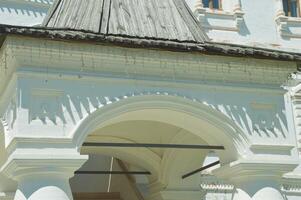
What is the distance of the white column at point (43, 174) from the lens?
530 cm

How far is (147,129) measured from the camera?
8039mm

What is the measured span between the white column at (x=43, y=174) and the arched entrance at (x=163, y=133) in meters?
0.26

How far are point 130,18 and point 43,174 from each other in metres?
2.25

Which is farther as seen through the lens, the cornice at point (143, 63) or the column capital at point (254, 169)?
the column capital at point (254, 169)

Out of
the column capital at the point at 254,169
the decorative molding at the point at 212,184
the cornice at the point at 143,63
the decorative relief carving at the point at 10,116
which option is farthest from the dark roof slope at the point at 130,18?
the decorative molding at the point at 212,184

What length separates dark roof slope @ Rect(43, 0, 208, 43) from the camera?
6453mm

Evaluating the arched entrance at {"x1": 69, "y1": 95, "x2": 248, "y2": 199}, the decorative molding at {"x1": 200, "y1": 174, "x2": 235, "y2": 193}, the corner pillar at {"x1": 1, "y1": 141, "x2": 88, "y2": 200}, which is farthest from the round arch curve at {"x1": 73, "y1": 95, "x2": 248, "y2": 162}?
the decorative molding at {"x1": 200, "y1": 174, "x2": 235, "y2": 193}

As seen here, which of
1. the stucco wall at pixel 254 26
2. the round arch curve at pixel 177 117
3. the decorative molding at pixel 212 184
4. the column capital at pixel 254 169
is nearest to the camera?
the round arch curve at pixel 177 117

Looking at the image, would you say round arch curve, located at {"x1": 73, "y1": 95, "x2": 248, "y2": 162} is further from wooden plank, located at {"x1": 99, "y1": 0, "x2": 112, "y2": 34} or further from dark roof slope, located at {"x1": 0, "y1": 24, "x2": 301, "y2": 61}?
wooden plank, located at {"x1": 99, "y1": 0, "x2": 112, "y2": 34}

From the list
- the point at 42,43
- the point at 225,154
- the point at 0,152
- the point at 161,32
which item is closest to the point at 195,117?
the point at 225,154

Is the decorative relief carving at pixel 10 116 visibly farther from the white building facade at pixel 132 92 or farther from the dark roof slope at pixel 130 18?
the dark roof slope at pixel 130 18

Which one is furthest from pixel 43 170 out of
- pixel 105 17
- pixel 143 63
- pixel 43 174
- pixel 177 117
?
pixel 105 17

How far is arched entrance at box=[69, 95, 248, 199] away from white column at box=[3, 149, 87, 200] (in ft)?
0.86

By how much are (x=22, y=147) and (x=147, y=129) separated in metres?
2.92
